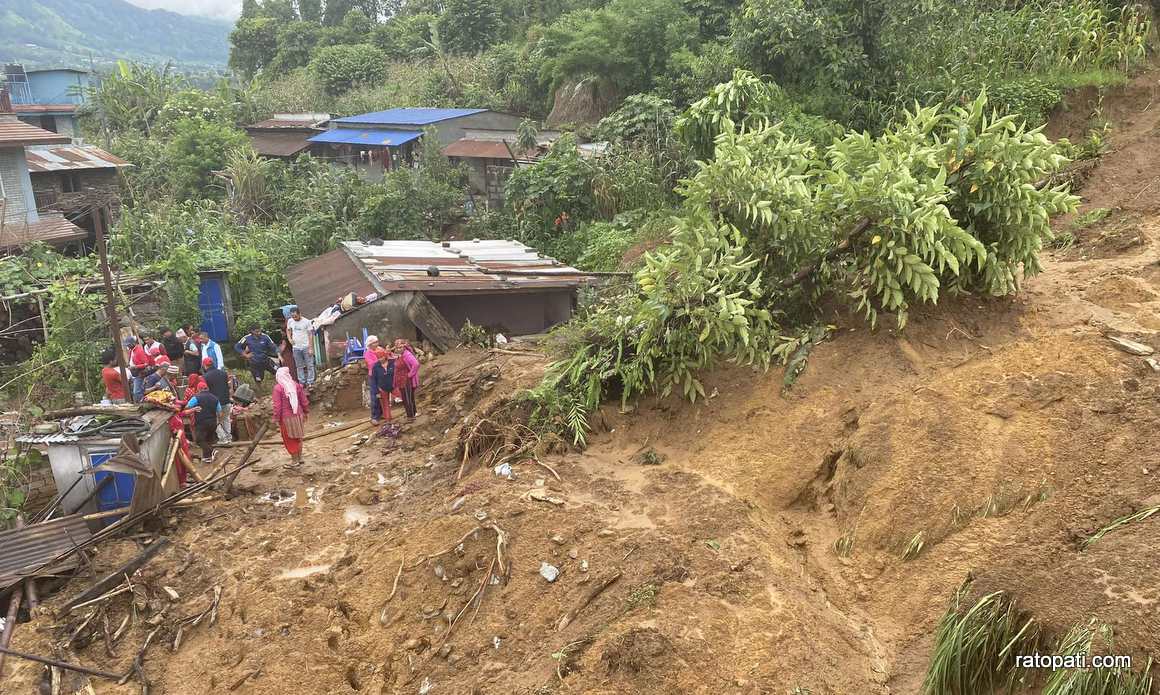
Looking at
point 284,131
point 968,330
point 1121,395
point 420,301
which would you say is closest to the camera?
point 1121,395

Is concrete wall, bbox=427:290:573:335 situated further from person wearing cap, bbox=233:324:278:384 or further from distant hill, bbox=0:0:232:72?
distant hill, bbox=0:0:232:72

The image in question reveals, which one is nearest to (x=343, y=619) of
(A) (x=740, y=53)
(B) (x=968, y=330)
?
(B) (x=968, y=330)

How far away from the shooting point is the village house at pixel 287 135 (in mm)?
27625

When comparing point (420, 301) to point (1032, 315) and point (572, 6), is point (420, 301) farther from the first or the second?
point (572, 6)

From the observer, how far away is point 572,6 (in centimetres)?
3228

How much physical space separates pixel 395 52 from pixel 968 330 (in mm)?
36153

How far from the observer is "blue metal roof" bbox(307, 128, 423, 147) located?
933 inches

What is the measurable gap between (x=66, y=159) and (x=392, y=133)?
9493mm

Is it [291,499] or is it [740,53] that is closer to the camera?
[291,499]

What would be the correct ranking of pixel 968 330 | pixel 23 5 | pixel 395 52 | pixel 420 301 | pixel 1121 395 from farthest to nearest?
pixel 23 5, pixel 395 52, pixel 420 301, pixel 968 330, pixel 1121 395

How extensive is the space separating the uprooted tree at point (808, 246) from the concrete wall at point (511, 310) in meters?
4.99

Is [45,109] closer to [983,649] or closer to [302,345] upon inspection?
[302,345]

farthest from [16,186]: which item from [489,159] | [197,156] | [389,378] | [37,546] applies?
[37,546]

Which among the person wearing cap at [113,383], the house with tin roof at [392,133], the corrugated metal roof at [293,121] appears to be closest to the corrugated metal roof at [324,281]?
the person wearing cap at [113,383]
